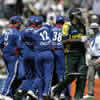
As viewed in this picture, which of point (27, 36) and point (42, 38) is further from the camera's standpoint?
point (27, 36)

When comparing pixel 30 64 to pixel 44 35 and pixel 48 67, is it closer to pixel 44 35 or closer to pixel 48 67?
pixel 48 67

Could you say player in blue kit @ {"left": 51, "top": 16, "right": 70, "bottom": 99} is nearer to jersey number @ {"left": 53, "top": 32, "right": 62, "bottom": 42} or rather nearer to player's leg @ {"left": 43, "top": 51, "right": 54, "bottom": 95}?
jersey number @ {"left": 53, "top": 32, "right": 62, "bottom": 42}

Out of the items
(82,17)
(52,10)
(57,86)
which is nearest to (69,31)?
(82,17)

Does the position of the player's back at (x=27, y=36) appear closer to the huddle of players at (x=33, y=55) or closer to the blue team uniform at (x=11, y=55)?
the huddle of players at (x=33, y=55)

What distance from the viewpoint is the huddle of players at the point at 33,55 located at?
14.2 metres

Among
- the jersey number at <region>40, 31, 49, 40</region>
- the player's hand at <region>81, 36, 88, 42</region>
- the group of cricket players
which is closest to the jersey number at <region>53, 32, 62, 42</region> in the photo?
the group of cricket players

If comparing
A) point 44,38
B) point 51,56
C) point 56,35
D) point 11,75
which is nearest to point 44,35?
point 44,38

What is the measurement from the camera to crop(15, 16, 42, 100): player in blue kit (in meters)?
14.3

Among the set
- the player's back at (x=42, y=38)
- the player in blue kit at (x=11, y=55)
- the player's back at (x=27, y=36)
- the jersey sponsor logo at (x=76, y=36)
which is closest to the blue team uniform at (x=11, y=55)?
the player in blue kit at (x=11, y=55)

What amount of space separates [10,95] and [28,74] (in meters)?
0.74

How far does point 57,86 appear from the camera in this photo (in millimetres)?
14039

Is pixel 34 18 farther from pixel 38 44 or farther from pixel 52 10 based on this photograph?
pixel 52 10

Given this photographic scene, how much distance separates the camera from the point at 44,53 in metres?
14.2

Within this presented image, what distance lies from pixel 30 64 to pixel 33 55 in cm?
28
